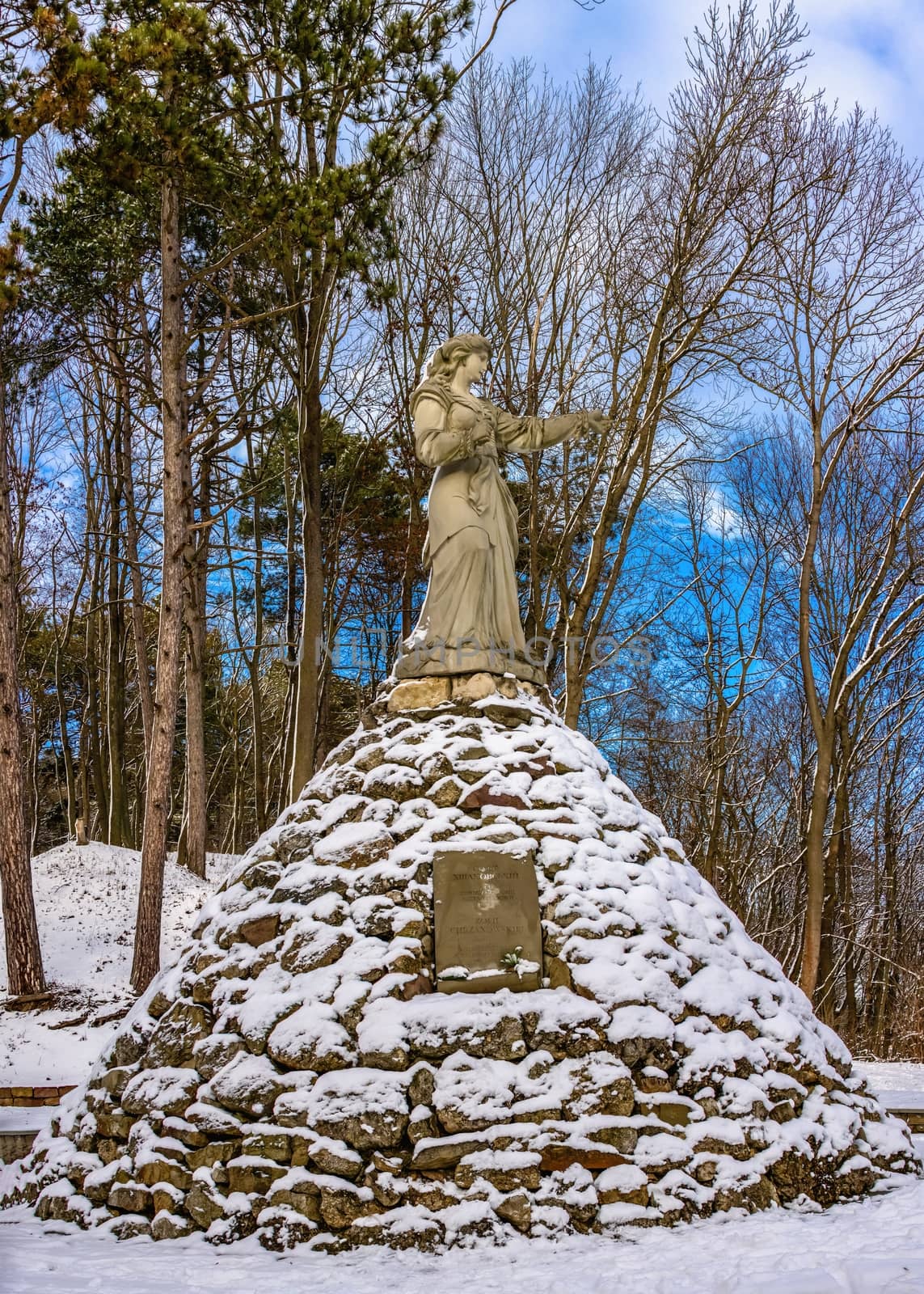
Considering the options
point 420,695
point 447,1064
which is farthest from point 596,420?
point 447,1064

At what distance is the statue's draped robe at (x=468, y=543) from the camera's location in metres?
6.95

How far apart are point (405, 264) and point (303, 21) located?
466 centimetres

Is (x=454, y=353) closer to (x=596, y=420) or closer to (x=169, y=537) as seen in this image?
(x=596, y=420)

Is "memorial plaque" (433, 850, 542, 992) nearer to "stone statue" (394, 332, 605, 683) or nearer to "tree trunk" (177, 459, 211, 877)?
"stone statue" (394, 332, 605, 683)

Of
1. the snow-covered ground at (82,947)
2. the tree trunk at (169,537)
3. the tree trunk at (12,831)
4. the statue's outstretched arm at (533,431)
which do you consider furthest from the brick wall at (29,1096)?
the statue's outstretched arm at (533,431)

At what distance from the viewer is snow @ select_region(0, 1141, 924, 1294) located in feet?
13.0

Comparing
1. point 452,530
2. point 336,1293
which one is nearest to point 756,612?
point 452,530

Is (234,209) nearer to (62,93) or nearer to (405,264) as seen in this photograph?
(62,93)

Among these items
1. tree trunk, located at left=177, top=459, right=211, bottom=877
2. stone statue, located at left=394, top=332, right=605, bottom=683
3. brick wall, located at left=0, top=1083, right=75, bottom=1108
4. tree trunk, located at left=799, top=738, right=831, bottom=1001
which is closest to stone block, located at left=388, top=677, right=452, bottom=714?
stone statue, located at left=394, top=332, right=605, bottom=683

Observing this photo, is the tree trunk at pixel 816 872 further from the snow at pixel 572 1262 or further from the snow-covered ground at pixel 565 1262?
the snow at pixel 572 1262

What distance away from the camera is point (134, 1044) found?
18.7 feet

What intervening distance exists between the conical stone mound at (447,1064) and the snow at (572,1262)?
0.14 metres

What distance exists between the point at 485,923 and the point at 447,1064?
2.53 ft

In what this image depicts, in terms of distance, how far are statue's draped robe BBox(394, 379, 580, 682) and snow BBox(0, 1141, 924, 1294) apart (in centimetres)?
341
